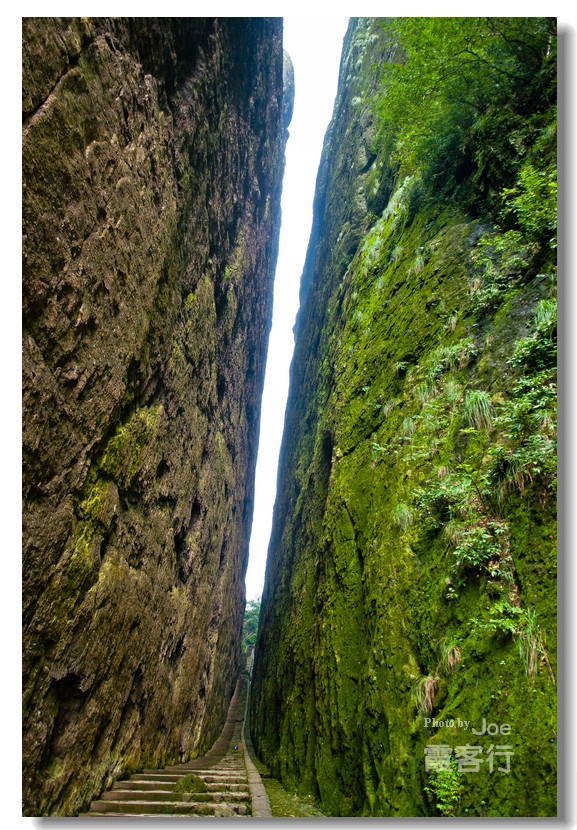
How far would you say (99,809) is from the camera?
4.61m

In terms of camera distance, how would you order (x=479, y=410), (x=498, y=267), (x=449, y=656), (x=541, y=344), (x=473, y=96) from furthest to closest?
(x=473, y=96), (x=498, y=267), (x=479, y=410), (x=541, y=344), (x=449, y=656)

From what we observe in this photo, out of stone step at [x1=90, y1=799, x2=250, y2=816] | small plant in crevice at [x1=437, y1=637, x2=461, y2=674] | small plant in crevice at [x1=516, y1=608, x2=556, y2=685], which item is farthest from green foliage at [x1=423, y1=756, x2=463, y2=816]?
stone step at [x1=90, y1=799, x2=250, y2=816]

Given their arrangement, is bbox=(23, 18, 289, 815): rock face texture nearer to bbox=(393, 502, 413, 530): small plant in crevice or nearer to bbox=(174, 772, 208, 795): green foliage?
bbox=(174, 772, 208, 795): green foliage

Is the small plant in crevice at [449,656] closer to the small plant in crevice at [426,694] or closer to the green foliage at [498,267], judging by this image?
the small plant in crevice at [426,694]

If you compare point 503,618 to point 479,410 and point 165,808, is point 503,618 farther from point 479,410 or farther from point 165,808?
point 165,808

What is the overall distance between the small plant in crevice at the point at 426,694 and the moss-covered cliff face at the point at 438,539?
0.02m

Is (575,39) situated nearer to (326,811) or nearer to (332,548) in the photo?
(332,548)

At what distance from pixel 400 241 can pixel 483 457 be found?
6220 millimetres

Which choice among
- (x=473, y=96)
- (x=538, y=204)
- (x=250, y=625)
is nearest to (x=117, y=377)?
(x=538, y=204)

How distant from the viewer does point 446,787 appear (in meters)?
3.45

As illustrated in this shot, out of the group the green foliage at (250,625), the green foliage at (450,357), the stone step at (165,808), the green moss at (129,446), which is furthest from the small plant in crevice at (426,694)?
the green foliage at (250,625)

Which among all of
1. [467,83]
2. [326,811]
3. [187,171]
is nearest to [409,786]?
[326,811]

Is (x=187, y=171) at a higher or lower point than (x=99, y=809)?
higher

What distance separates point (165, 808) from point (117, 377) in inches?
161
